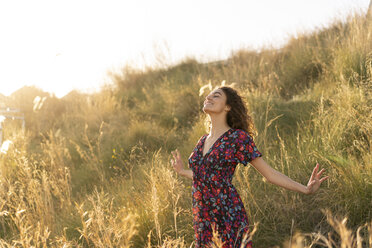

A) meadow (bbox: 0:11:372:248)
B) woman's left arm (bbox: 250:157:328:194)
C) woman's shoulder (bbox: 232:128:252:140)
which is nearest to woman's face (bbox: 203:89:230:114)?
woman's shoulder (bbox: 232:128:252:140)

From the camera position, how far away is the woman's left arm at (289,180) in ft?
7.07

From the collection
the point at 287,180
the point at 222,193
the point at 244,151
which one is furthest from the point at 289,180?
the point at 222,193

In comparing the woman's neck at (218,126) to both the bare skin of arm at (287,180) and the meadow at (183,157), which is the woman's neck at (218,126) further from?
the meadow at (183,157)

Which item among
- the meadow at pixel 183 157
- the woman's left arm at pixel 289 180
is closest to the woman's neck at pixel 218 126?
the woman's left arm at pixel 289 180

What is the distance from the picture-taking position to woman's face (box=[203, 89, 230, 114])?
2.45 m

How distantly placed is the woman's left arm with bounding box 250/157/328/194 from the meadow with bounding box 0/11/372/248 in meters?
0.34

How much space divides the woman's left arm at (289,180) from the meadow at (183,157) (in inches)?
13.5

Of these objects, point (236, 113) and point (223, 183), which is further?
point (236, 113)

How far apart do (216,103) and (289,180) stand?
72cm

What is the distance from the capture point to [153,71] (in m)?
11.0

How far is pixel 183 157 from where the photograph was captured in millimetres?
4484

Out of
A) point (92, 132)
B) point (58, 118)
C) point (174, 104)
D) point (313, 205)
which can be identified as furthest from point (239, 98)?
point (58, 118)

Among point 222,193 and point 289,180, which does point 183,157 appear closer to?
point 222,193

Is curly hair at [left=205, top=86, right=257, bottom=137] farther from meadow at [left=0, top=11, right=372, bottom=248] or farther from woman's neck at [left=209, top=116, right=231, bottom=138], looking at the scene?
meadow at [left=0, top=11, right=372, bottom=248]
